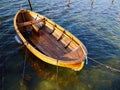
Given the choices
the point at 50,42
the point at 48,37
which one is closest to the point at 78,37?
the point at 48,37

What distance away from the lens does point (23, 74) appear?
12781 millimetres

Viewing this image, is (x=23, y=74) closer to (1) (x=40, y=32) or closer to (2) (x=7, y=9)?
(1) (x=40, y=32)

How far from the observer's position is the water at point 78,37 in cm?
1225

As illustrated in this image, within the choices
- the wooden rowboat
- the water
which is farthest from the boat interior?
the water

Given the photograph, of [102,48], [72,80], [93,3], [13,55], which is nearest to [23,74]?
[13,55]

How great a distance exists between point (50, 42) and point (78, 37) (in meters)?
3.56

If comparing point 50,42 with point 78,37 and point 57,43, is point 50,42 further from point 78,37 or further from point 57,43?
point 78,37

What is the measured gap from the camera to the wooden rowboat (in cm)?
1180

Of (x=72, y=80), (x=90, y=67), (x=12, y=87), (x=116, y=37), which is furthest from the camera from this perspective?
(x=116, y=37)

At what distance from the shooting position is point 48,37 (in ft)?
50.9

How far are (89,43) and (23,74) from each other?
6875mm

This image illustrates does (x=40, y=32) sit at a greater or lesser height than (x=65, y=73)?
greater

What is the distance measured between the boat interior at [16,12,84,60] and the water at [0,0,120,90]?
111 cm

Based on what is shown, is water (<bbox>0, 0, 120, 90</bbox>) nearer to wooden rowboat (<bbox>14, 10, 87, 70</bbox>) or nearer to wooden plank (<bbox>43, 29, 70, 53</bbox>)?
wooden rowboat (<bbox>14, 10, 87, 70</bbox>)
